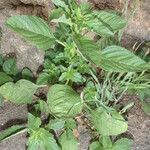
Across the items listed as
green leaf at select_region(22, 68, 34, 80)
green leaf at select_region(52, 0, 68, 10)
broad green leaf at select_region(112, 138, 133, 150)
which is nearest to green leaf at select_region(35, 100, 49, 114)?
green leaf at select_region(22, 68, 34, 80)

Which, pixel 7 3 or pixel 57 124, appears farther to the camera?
pixel 7 3

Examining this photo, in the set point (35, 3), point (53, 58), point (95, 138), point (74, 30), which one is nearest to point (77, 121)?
point (95, 138)

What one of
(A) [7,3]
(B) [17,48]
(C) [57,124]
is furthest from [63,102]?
(A) [7,3]

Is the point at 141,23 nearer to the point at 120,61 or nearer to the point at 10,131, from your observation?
the point at 120,61

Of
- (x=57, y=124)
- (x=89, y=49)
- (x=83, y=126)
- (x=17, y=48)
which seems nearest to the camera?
(x=89, y=49)

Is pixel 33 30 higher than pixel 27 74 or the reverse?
higher

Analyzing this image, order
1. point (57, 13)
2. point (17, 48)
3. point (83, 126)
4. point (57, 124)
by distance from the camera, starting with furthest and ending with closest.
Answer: point (17, 48), point (83, 126), point (57, 124), point (57, 13)

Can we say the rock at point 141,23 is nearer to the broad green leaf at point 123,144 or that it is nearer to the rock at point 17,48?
the rock at point 17,48
